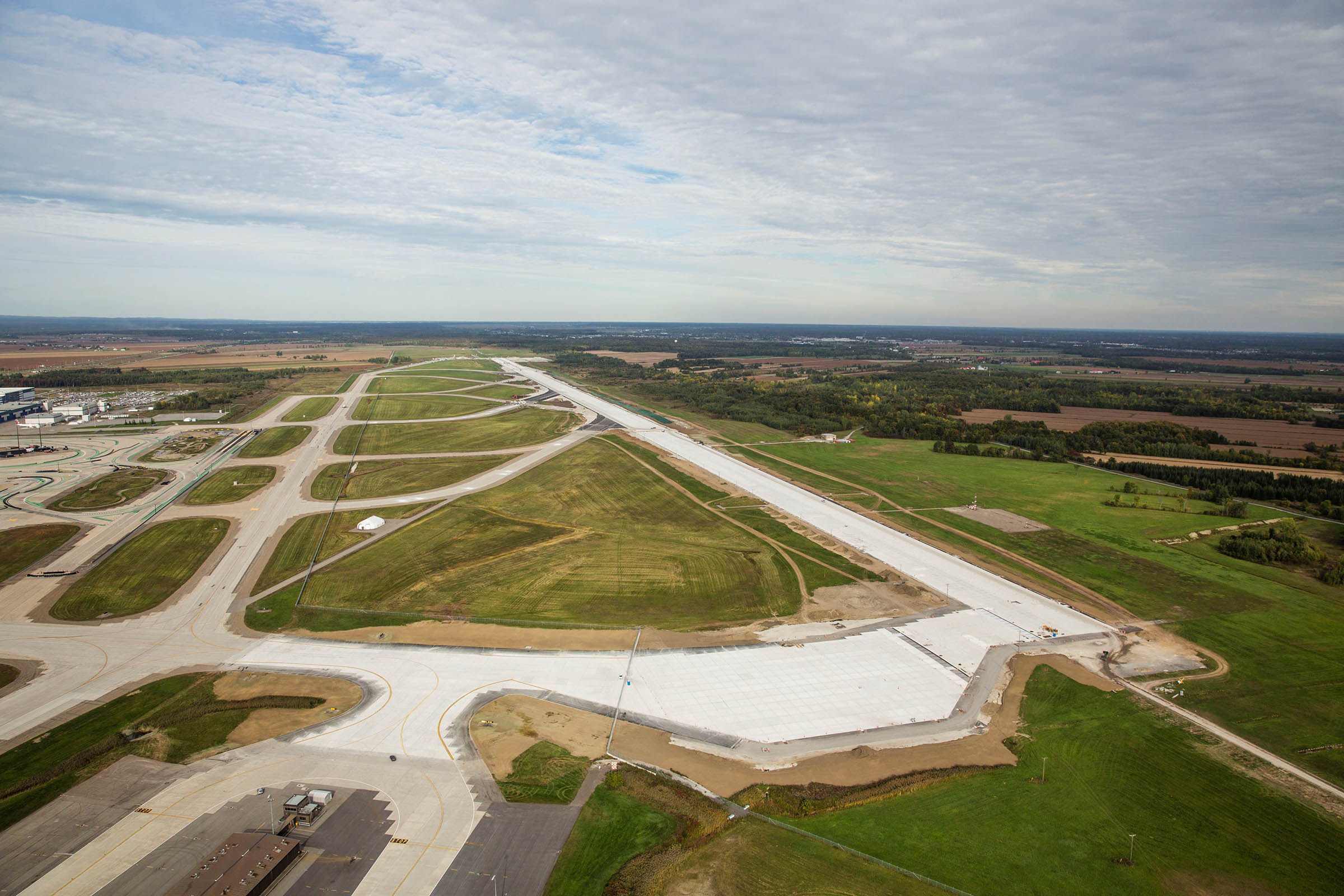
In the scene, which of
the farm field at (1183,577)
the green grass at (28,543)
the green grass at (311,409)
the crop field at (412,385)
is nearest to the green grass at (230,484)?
the green grass at (28,543)

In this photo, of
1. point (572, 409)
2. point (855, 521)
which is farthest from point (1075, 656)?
point (572, 409)

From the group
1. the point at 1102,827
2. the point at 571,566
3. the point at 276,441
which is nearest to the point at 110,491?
the point at 276,441

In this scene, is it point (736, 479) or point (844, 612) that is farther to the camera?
point (736, 479)

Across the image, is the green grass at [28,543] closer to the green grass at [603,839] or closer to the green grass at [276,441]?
the green grass at [276,441]

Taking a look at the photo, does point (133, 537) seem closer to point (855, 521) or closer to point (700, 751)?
point (700, 751)

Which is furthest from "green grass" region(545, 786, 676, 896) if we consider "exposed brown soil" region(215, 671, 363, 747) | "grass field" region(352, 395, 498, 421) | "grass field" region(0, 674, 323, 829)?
"grass field" region(352, 395, 498, 421)

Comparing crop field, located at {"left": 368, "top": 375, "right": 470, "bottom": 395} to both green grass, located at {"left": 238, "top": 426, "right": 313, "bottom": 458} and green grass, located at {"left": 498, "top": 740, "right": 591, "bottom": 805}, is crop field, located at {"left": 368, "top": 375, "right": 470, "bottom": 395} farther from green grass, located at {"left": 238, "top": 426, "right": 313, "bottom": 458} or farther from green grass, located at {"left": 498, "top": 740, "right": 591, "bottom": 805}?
green grass, located at {"left": 498, "top": 740, "right": 591, "bottom": 805}
